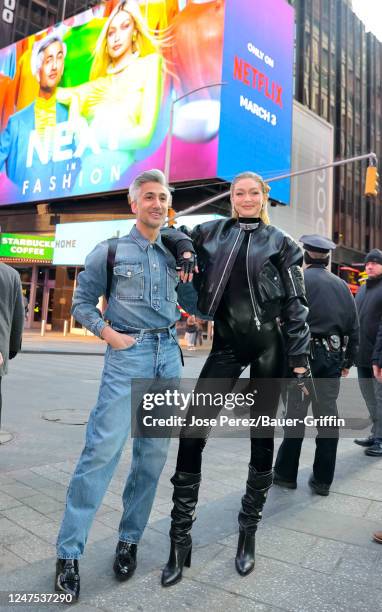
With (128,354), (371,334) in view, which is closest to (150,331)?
(128,354)

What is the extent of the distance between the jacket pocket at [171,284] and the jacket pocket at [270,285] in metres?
0.45

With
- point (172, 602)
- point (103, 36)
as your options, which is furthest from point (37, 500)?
point (103, 36)

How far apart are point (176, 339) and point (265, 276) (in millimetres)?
582

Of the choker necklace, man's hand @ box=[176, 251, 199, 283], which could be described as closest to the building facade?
the choker necklace

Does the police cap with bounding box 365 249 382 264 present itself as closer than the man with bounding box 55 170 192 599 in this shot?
No

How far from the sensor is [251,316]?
8.39 feet

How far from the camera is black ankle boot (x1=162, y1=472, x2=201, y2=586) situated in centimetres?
236

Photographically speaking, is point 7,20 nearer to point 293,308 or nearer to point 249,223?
point 249,223

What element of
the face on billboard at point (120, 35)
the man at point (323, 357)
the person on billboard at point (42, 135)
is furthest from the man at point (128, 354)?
the face on billboard at point (120, 35)

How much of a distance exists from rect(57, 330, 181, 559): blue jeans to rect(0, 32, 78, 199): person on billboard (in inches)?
1171

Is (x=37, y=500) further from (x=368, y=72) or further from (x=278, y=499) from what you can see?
(x=368, y=72)

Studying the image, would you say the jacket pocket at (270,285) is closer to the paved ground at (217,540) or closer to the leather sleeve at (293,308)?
the leather sleeve at (293,308)

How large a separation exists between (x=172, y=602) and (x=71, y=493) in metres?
0.66

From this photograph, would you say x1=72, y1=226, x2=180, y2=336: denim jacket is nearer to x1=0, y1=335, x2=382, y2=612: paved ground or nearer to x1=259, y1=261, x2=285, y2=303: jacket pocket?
x1=259, y1=261, x2=285, y2=303: jacket pocket
